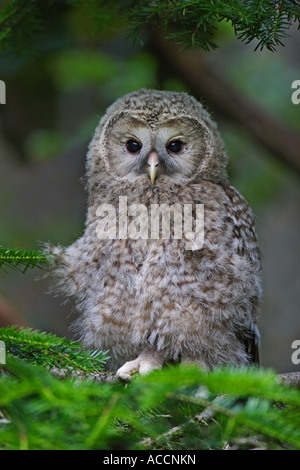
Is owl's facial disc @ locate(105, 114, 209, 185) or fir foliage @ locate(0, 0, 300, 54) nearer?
fir foliage @ locate(0, 0, 300, 54)

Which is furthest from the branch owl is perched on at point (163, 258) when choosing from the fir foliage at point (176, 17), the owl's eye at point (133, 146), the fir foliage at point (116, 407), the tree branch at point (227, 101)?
the fir foliage at point (116, 407)

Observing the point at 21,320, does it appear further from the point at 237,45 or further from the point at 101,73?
the point at 237,45

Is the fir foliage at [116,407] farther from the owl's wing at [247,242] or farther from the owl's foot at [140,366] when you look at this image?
the owl's wing at [247,242]

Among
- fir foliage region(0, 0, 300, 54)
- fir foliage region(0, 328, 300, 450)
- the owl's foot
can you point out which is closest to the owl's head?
fir foliage region(0, 0, 300, 54)

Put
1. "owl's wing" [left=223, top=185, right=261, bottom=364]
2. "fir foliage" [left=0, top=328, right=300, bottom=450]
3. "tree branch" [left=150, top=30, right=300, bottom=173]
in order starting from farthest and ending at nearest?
"tree branch" [left=150, top=30, right=300, bottom=173], "owl's wing" [left=223, top=185, right=261, bottom=364], "fir foliage" [left=0, top=328, right=300, bottom=450]

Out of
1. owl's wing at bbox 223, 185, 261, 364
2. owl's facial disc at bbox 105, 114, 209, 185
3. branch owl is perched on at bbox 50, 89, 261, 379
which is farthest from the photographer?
owl's wing at bbox 223, 185, 261, 364

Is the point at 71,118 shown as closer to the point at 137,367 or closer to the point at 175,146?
the point at 175,146

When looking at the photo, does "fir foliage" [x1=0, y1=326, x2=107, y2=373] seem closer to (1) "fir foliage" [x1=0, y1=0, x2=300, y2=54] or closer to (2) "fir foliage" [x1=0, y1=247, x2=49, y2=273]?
(2) "fir foliage" [x1=0, y1=247, x2=49, y2=273]
